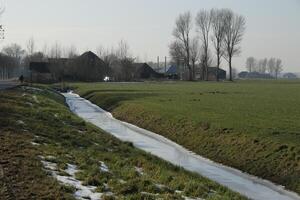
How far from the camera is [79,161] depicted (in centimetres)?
1552

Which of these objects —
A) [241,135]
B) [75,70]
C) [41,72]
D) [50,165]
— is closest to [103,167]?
[50,165]

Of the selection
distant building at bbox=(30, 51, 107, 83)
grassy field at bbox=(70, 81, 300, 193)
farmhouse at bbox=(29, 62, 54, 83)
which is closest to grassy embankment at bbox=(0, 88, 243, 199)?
grassy field at bbox=(70, 81, 300, 193)

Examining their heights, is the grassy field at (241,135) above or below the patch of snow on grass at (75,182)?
below

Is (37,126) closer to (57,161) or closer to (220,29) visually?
(57,161)

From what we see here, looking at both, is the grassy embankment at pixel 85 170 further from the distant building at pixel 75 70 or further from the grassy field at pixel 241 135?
the distant building at pixel 75 70

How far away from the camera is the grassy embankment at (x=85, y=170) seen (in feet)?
37.8

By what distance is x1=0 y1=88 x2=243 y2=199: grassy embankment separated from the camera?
11.5 m

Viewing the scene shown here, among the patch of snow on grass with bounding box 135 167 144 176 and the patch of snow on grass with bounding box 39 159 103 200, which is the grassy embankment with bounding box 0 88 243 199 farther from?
the patch of snow on grass with bounding box 39 159 103 200

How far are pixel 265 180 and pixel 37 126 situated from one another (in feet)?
34.6

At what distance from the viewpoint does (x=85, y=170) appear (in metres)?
14.2

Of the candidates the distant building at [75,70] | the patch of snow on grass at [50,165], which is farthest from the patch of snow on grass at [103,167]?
the distant building at [75,70]

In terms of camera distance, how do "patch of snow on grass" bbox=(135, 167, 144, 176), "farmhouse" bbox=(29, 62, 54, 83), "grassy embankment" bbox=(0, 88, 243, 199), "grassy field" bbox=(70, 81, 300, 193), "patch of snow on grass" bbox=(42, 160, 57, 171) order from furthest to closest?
1. "farmhouse" bbox=(29, 62, 54, 83)
2. "grassy field" bbox=(70, 81, 300, 193)
3. "patch of snow on grass" bbox=(135, 167, 144, 176)
4. "patch of snow on grass" bbox=(42, 160, 57, 171)
5. "grassy embankment" bbox=(0, 88, 243, 199)

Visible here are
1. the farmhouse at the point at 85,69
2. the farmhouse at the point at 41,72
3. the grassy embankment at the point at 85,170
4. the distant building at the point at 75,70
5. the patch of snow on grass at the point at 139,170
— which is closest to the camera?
the grassy embankment at the point at 85,170

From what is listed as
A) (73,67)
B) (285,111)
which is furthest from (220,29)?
(285,111)
